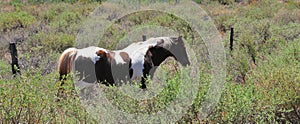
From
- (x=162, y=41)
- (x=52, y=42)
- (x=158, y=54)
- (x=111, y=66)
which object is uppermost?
(x=162, y=41)

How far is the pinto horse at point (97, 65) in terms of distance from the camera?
7.42m

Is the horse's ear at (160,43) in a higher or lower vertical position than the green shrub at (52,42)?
higher

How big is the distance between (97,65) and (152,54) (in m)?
1.09

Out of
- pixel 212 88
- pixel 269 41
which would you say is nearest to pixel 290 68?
pixel 212 88

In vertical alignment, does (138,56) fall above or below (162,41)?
below

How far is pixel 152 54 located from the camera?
781 cm

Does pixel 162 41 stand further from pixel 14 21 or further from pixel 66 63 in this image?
pixel 14 21

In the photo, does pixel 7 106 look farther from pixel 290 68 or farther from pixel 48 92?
pixel 290 68

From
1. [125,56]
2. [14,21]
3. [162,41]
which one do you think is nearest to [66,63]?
[125,56]

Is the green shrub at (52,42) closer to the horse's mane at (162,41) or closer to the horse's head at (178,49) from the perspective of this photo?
the horse's mane at (162,41)

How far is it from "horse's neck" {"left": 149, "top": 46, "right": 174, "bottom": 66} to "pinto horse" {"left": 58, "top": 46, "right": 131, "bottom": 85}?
550 millimetres

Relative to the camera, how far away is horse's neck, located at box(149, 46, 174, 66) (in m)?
7.82

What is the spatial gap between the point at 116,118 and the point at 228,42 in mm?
7514

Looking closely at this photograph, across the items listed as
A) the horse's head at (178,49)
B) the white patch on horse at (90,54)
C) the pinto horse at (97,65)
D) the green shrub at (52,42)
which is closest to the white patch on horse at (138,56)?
the pinto horse at (97,65)
